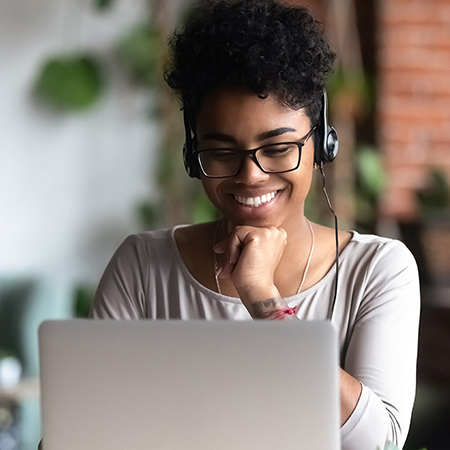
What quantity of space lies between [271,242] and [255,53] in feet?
1.10

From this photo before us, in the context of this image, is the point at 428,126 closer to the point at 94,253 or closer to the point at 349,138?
the point at 349,138

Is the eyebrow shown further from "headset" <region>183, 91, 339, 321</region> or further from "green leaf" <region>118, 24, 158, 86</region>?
"green leaf" <region>118, 24, 158, 86</region>

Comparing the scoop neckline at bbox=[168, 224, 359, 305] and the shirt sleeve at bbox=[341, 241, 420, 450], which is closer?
the shirt sleeve at bbox=[341, 241, 420, 450]

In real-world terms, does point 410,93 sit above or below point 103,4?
below

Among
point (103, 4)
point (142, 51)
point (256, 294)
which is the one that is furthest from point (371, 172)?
point (256, 294)

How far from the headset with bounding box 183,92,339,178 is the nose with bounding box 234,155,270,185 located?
0.11 meters

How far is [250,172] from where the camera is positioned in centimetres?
128

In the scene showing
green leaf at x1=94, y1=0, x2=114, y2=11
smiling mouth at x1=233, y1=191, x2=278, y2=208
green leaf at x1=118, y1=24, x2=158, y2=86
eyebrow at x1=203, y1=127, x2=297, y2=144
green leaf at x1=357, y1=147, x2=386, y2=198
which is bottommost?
green leaf at x1=357, y1=147, x2=386, y2=198

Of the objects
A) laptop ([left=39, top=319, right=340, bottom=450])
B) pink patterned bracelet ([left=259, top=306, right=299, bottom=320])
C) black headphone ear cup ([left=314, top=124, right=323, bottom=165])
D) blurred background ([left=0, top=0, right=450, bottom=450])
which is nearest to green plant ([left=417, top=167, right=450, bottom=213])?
blurred background ([left=0, top=0, right=450, bottom=450])

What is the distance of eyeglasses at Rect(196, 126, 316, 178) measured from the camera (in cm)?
129

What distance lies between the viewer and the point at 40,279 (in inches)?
116

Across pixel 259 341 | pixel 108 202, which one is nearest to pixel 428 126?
pixel 108 202

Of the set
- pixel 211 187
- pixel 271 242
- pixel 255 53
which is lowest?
pixel 271 242

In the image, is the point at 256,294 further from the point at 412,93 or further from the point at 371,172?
the point at 412,93
